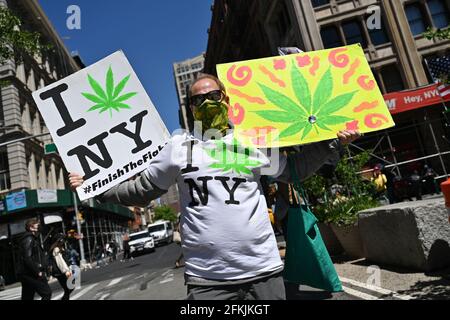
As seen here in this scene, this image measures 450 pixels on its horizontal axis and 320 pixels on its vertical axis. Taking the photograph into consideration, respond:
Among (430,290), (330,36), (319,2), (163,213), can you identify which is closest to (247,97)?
(430,290)

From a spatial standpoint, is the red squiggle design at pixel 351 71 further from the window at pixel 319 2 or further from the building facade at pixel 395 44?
the window at pixel 319 2

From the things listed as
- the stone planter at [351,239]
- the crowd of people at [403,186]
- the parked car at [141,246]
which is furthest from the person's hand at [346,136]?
the parked car at [141,246]

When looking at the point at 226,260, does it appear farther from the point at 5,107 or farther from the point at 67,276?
the point at 5,107

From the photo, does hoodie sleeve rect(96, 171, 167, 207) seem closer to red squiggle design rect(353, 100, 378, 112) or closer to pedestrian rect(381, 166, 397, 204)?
red squiggle design rect(353, 100, 378, 112)

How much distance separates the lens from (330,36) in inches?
983

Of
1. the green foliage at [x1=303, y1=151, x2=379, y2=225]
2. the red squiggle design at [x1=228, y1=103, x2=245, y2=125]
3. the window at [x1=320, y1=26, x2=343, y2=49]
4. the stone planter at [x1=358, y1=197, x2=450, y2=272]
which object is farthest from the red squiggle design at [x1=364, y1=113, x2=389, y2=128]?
the window at [x1=320, y1=26, x2=343, y2=49]

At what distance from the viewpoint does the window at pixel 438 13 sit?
23.8m

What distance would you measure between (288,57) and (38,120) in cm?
3111

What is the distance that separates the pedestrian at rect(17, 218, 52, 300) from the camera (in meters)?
7.29

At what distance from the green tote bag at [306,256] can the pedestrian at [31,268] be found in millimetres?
6124

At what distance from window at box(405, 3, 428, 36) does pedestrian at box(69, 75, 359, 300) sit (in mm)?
24822

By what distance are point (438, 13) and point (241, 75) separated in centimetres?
2521

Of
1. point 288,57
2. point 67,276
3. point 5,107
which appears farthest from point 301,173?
point 5,107
